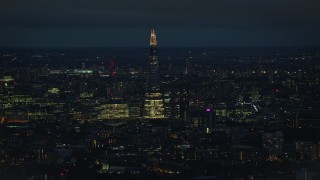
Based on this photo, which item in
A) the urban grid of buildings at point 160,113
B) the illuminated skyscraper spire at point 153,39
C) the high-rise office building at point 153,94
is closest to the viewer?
the urban grid of buildings at point 160,113

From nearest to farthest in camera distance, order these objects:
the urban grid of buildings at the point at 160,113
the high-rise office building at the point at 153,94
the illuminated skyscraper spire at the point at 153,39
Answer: the urban grid of buildings at the point at 160,113 < the illuminated skyscraper spire at the point at 153,39 < the high-rise office building at the point at 153,94

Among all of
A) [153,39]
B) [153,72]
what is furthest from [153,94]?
[153,39]

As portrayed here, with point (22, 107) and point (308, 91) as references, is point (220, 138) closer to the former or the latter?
point (308, 91)

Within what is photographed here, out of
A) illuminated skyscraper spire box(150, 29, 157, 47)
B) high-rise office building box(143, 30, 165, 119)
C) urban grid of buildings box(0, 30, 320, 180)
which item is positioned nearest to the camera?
urban grid of buildings box(0, 30, 320, 180)

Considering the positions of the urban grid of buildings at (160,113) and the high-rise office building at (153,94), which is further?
the high-rise office building at (153,94)

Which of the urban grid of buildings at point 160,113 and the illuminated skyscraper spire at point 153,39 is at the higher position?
the illuminated skyscraper spire at point 153,39

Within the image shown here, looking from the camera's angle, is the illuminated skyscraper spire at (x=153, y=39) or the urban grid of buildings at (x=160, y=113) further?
the illuminated skyscraper spire at (x=153, y=39)

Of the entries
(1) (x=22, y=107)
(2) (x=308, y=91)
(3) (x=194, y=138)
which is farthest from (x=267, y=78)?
(1) (x=22, y=107)

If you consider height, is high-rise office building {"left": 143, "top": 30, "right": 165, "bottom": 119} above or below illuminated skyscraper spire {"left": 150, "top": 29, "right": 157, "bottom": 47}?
below

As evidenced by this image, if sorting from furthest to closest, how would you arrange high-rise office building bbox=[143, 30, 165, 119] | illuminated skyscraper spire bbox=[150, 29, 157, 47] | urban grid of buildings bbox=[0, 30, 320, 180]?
high-rise office building bbox=[143, 30, 165, 119], illuminated skyscraper spire bbox=[150, 29, 157, 47], urban grid of buildings bbox=[0, 30, 320, 180]
